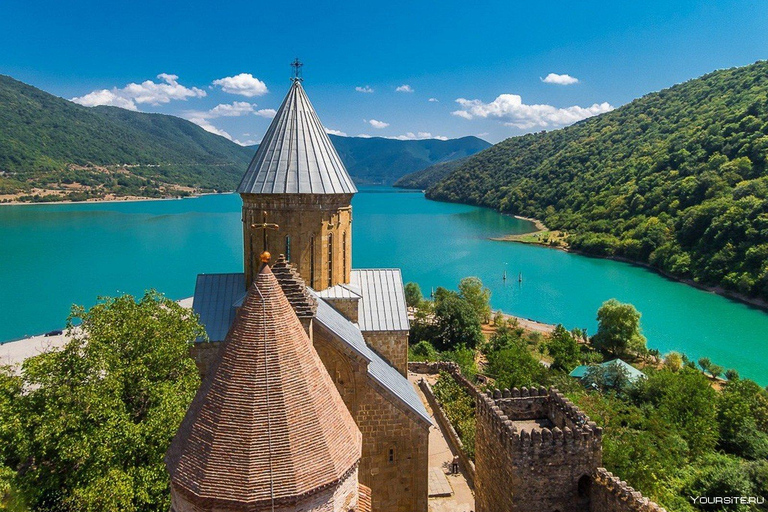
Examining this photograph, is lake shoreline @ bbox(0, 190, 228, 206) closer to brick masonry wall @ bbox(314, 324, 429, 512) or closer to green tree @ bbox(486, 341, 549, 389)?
green tree @ bbox(486, 341, 549, 389)

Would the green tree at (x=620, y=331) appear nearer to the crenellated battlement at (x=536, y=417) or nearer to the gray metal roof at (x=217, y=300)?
the crenellated battlement at (x=536, y=417)

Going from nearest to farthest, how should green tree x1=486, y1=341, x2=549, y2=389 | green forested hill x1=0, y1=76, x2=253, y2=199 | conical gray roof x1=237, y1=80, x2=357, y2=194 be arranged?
conical gray roof x1=237, y1=80, x2=357, y2=194
green tree x1=486, y1=341, x2=549, y2=389
green forested hill x1=0, y1=76, x2=253, y2=199

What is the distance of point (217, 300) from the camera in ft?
39.1

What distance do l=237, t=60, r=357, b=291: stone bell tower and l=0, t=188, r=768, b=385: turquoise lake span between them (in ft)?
42.7

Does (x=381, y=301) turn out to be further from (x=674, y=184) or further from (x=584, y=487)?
(x=674, y=184)

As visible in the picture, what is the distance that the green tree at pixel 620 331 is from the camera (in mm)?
28281

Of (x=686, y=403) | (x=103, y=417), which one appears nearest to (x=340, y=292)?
(x=103, y=417)

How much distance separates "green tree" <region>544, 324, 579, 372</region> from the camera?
24.1 m

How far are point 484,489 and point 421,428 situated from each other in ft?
7.33

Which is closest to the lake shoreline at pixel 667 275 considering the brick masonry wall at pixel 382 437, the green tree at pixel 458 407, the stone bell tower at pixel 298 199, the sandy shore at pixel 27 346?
the green tree at pixel 458 407

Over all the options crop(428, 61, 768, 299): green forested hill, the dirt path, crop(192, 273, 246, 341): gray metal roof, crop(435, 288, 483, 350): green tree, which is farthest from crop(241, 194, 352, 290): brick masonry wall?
crop(428, 61, 768, 299): green forested hill

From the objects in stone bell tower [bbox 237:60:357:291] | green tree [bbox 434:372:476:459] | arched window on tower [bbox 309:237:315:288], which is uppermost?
stone bell tower [bbox 237:60:357:291]

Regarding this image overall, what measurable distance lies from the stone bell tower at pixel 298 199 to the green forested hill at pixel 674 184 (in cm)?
4100

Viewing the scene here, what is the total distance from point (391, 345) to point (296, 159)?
5206 millimetres
